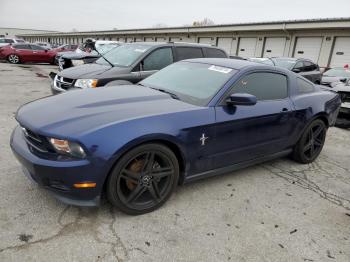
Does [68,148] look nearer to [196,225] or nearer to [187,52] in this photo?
[196,225]

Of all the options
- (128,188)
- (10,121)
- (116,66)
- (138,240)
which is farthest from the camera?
(116,66)

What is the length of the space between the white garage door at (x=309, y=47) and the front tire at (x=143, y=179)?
2006 centimetres

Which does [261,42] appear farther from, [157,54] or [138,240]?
[138,240]

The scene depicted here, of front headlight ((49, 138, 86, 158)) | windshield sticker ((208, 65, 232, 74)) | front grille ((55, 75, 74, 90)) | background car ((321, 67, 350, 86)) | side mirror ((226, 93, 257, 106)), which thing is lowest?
background car ((321, 67, 350, 86))

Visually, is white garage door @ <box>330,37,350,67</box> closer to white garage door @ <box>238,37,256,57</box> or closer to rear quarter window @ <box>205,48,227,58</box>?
white garage door @ <box>238,37,256,57</box>

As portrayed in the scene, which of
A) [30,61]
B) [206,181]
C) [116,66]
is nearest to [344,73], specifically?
[116,66]

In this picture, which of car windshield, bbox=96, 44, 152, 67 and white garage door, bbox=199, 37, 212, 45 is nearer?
car windshield, bbox=96, 44, 152, 67

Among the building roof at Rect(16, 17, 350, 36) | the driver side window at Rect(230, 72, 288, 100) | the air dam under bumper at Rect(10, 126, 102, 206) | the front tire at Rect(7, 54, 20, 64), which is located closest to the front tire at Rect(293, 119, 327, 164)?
the driver side window at Rect(230, 72, 288, 100)

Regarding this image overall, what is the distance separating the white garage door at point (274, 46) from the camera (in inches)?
873

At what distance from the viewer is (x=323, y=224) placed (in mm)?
3115

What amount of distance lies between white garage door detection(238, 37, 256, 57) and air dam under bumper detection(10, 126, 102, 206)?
2362 cm

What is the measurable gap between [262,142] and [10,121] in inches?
179

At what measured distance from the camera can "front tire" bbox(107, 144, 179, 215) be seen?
2754 millimetres

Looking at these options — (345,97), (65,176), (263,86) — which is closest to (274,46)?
(345,97)
